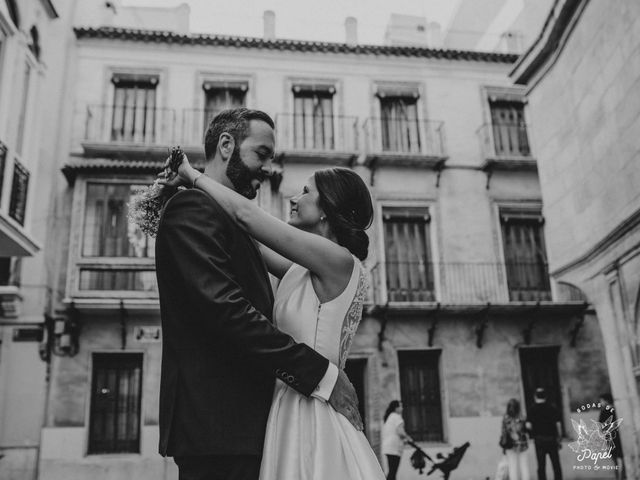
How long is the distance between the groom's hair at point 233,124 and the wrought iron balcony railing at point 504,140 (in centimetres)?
1671

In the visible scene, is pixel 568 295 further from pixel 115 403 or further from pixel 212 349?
pixel 212 349

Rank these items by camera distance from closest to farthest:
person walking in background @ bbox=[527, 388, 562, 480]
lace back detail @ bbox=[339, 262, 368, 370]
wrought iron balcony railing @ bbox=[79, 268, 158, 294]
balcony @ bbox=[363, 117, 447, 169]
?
lace back detail @ bbox=[339, 262, 368, 370] → person walking in background @ bbox=[527, 388, 562, 480] → wrought iron balcony railing @ bbox=[79, 268, 158, 294] → balcony @ bbox=[363, 117, 447, 169]

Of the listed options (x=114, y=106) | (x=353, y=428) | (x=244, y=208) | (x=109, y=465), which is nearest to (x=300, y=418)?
(x=353, y=428)

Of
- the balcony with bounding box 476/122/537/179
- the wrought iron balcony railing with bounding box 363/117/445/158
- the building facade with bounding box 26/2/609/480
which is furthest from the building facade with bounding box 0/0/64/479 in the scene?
the balcony with bounding box 476/122/537/179

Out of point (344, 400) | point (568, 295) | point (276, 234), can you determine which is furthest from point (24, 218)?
point (568, 295)

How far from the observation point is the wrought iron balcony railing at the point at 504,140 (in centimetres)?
1853

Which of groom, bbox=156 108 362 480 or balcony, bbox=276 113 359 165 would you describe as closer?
groom, bbox=156 108 362 480

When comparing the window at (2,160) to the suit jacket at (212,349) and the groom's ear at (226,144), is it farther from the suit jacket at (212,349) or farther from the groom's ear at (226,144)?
the suit jacket at (212,349)

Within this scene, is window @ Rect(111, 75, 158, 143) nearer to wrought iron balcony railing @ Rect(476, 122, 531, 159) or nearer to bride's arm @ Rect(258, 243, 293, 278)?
wrought iron balcony railing @ Rect(476, 122, 531, 159)

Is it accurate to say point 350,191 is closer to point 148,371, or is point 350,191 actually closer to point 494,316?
point 148,371

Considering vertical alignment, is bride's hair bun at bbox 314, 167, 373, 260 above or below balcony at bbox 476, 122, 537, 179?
below

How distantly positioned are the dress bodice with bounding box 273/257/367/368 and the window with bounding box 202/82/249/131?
1630cm

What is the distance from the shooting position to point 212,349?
2133mm

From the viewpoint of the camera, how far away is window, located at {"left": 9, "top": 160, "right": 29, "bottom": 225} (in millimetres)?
10625
